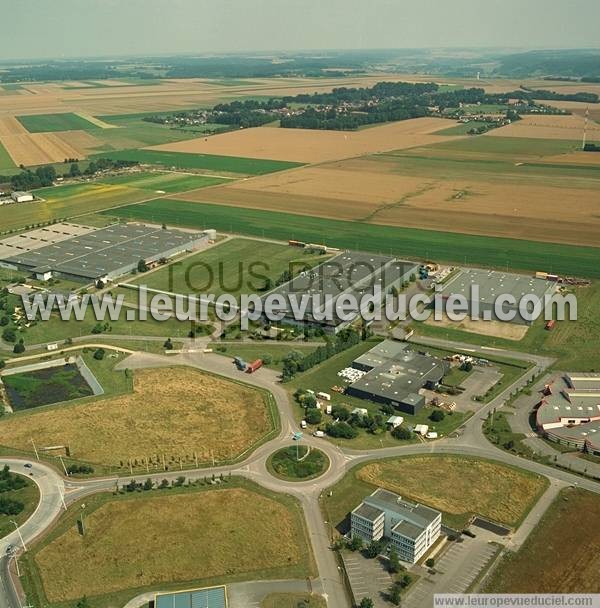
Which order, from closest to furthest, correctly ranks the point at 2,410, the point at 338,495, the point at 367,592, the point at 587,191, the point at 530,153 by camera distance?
1. the point at 367,592
2. the point at 338,495
3. the point at 2,410
4. the point at 587,191
5. the point at 530,153

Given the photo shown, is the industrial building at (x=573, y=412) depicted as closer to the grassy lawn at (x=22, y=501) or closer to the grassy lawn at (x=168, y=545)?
the grassy lawn at (x=168, y=545)

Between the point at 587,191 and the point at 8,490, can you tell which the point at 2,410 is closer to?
the point at 8,490

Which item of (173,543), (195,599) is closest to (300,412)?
(173,543)

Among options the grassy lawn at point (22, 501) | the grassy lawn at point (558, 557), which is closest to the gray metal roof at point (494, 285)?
the grassy lawn at point (558, 557)

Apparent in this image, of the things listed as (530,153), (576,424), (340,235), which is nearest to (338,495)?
(576,424)

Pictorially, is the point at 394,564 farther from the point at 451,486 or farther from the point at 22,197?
the point at 22,197

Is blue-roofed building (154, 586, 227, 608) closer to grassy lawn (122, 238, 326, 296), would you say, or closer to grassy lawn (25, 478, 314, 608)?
grassy lawn (25, 478, 314, 608)

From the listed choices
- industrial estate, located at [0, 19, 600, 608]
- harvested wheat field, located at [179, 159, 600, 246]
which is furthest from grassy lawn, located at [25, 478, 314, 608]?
harvested wheat field, located at [179, 159, 600, 246]
